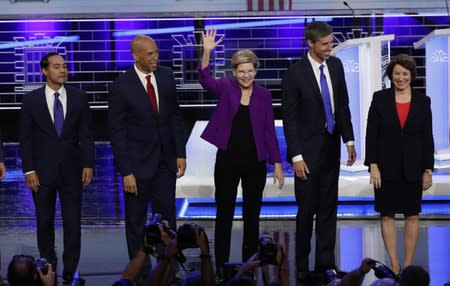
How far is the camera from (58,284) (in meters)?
5.16

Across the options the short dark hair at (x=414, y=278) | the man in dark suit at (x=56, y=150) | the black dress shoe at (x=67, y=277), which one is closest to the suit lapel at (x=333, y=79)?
the man in dark suit at (x=56, y=150)

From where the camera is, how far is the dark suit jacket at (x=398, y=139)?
17.0 feet

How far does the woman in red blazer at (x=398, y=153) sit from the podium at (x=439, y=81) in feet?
9.06

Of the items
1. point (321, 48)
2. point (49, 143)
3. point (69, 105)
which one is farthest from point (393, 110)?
point (49, 143)

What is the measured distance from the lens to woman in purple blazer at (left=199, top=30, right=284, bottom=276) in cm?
517

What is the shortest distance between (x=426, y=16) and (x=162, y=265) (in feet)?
32.2

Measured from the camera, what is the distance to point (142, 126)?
525 cm

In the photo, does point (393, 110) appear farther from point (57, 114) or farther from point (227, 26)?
point (227, 26)

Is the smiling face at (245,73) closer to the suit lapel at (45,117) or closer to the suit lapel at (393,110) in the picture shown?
the suit lapel at (393,110)

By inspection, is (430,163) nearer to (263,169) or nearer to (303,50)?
(263,169)

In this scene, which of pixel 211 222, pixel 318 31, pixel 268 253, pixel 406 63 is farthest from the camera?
pixel 211 222

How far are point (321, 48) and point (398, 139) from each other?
0.57 metres

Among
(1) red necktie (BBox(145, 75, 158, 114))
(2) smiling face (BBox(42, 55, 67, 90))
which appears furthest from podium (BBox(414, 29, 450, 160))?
(2) smiling face (BBox(42, 55, 67, 90))

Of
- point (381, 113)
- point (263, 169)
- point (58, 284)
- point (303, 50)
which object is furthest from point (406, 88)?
point (303, 50)
